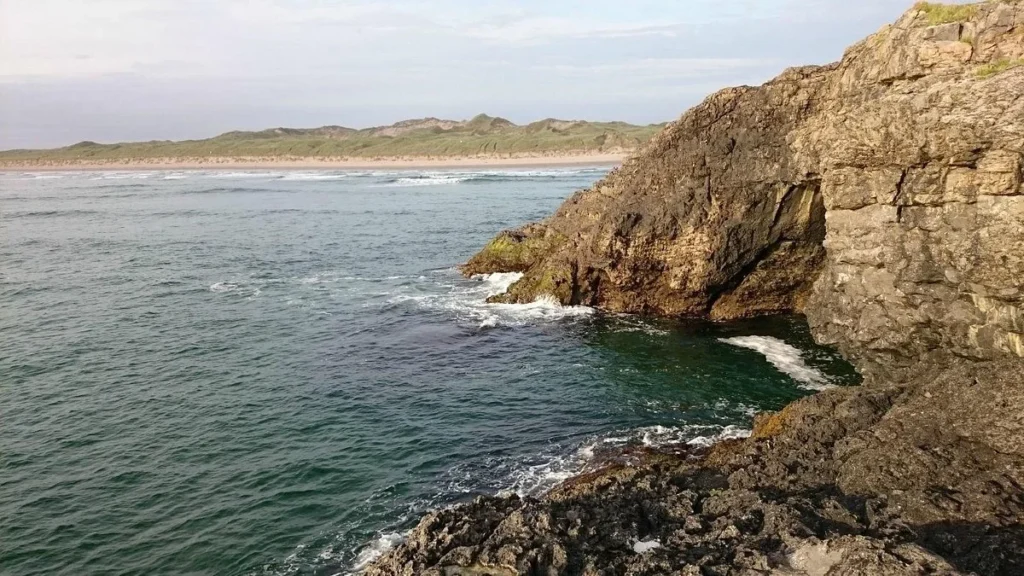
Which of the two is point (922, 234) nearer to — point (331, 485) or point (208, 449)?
point (331, 485)

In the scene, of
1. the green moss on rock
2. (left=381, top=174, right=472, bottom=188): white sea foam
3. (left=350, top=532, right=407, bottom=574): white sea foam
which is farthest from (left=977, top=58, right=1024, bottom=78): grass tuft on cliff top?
(left=381, top=174, right=472, bottom=188): white sea foam

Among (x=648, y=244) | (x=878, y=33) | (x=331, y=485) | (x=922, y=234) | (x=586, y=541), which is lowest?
(x=331, y=485)

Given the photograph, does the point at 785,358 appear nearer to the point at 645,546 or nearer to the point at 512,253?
the point at 645,546

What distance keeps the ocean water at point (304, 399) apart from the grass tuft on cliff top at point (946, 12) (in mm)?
13772

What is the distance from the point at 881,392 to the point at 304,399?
21454 mm

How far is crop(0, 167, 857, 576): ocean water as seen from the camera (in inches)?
736

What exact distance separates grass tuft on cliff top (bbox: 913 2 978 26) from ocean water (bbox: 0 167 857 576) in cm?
1377

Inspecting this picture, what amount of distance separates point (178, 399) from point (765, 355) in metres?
25.9

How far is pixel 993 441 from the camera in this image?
52.6 feet

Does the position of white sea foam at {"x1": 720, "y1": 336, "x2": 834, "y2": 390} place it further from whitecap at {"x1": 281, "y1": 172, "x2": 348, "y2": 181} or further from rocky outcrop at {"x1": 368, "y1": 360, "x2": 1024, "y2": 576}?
whitecap at {"x1": 281, "y1": 172, "x2": 348, "y2": 181}

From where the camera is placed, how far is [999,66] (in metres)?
18.4

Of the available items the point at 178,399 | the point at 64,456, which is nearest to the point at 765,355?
the point at 178,399

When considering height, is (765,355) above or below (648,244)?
below

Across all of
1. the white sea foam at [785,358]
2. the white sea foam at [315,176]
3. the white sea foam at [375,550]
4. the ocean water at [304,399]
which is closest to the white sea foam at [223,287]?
the ocean water at [304,399]
